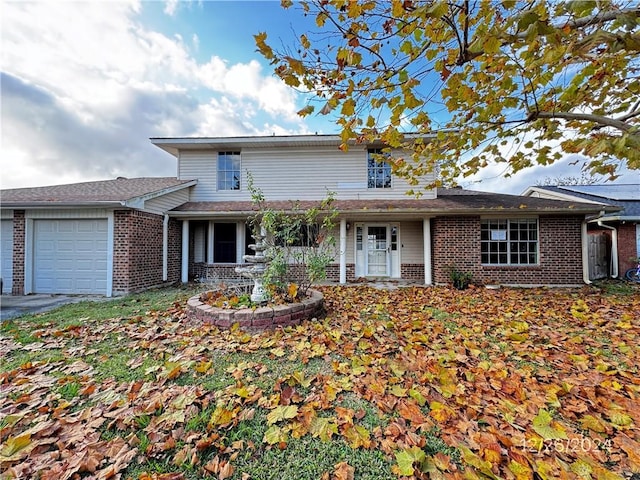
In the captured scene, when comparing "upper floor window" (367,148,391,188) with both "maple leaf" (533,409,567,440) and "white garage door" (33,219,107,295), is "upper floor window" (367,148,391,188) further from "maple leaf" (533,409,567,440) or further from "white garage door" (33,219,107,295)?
"maple leaf" (533,409,567,440)

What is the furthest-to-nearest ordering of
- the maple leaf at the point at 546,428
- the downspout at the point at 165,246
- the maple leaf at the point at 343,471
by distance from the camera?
the downspout at the point at 165,246 → the maple leaf at the point at 546,428 → the maple leaf at the point at 343,471

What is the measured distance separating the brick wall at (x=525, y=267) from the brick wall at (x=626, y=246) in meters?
4.97

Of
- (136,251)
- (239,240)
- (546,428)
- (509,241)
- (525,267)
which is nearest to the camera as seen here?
(546,428)

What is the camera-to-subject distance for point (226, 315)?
174 inches

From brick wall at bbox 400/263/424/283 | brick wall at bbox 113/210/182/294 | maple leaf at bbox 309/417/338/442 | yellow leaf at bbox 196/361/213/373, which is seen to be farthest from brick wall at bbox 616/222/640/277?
brick wall at bbox 113/210/182/294

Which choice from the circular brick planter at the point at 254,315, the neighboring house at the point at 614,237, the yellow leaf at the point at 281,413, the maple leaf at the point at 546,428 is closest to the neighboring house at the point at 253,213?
the neighboring house at the point at 614,237

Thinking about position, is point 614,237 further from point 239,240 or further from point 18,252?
point 18,252

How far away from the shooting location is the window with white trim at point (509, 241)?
9.79 m

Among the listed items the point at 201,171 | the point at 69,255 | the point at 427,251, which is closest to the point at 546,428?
the point at 427,251

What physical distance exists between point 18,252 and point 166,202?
4.29 meters

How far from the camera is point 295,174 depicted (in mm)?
11109

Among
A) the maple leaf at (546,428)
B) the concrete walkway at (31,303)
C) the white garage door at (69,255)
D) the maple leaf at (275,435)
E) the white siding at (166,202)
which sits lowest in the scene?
the concrete walkway at (31,303)

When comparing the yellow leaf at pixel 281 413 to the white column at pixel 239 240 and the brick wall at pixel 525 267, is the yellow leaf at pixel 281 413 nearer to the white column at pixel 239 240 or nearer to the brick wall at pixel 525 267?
the brick wall at pixel 525 267

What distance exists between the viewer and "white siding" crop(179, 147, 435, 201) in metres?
10.9
